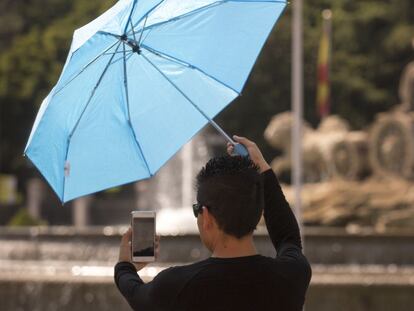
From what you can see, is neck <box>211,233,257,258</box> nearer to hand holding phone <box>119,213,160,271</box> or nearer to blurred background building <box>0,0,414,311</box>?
hand holding phone <box>119,213,160,271</box>

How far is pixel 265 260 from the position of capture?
9.75 feet

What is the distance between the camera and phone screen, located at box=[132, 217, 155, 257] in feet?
10.5

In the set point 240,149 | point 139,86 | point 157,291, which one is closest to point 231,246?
point 157,291

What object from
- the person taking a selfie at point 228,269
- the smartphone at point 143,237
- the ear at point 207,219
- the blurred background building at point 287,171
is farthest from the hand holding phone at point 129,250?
the blurred background building at point 287,171

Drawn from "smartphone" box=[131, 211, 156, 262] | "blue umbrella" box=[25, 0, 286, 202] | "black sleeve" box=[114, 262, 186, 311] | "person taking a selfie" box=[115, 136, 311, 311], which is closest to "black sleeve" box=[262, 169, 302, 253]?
"person taking a selfie" box=[115, 136, 311, 311]

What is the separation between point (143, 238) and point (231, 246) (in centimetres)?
35

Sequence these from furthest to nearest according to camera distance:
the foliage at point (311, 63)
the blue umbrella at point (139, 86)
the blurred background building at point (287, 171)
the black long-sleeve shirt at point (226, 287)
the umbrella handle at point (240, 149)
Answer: the foliage at point (311, 63)
the blurred background building at point (287, 171)
the blue umbrella at point (139, 86)
the umbrella handle at point (240, 149)
the black long-sleeve shirt at point (226, 287)

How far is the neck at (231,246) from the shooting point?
295 centimetres

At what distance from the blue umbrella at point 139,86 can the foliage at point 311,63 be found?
34.2 m

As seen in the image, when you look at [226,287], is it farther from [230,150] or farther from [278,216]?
[230,150]

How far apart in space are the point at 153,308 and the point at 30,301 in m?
6.66

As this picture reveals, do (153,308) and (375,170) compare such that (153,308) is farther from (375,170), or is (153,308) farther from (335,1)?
(335,1)

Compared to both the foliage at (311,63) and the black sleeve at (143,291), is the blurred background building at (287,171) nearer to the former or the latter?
the foliage at (311,63)

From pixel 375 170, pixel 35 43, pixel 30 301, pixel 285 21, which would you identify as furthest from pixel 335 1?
pixel 30 301
